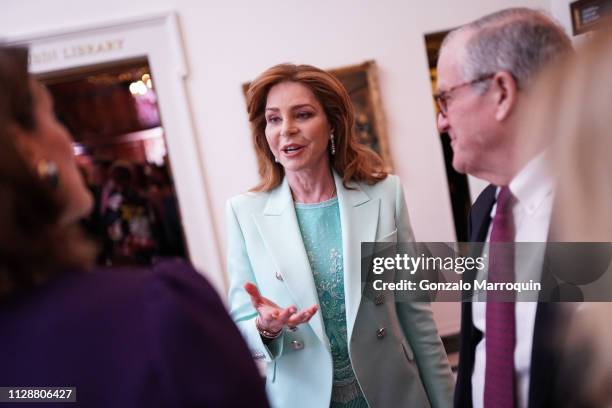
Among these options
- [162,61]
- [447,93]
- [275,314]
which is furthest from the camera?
[162,61]

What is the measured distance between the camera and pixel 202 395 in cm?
74

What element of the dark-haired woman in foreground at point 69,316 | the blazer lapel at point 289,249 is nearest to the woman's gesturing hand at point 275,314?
the blazer lapel at point 289,249

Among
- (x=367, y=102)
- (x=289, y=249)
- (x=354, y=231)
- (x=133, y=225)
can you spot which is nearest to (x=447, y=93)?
(x=354, y=231)

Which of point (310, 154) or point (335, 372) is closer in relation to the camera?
point (335, 372)

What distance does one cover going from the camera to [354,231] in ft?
5.84

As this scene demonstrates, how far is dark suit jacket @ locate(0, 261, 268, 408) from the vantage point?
72 cm

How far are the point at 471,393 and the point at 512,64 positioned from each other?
2.52ft

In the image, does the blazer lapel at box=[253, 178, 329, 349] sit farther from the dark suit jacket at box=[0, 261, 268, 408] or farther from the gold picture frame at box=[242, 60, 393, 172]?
the gold picture frame at box=[242, 60, 393, 172]

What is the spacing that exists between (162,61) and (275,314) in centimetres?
333

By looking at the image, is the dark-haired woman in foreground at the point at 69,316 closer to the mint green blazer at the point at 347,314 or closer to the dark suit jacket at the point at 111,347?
the dark suit jacket at the point at 111,347

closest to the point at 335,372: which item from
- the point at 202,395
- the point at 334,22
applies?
the point at 202,395

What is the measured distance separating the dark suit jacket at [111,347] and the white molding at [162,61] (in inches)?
142

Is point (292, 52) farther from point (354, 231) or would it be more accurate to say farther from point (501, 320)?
point (501, 320)

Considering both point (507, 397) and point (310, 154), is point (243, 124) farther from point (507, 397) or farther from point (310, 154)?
point (507, 397)
